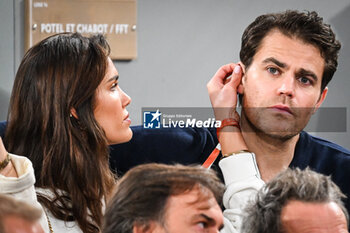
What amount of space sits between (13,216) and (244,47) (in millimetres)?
1312

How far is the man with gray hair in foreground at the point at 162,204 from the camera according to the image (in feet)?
3.11

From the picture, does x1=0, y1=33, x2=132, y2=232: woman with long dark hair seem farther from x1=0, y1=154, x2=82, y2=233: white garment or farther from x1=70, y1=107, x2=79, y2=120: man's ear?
x1=0, y1=154, x2=82, y2=233: white garment

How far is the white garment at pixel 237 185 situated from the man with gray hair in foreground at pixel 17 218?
27.8 inches

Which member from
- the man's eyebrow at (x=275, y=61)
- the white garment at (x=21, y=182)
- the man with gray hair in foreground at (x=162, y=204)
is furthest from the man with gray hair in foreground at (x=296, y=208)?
the man's eyebrow at (x=275, y=61)

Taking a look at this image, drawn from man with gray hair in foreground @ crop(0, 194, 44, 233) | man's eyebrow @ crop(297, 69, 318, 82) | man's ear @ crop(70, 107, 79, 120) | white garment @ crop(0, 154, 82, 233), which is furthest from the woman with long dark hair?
man with gray hair in foreground @ crop(0, 194, 44, 233)

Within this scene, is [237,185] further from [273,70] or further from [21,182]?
[21,182]

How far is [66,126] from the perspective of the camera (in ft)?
4.89

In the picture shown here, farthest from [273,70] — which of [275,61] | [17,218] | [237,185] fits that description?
[17,218]

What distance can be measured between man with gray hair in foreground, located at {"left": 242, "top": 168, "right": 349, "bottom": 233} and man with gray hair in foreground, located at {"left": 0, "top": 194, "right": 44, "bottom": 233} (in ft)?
1.62

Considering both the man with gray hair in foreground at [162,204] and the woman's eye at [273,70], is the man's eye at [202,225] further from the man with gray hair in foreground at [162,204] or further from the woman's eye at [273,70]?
the woman's eye at [273,70]

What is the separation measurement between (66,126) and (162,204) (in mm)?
589

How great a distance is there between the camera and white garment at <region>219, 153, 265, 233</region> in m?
1.40

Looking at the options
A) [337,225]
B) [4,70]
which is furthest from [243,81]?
[4,70]

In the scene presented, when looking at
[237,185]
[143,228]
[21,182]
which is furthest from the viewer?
[237,185]
